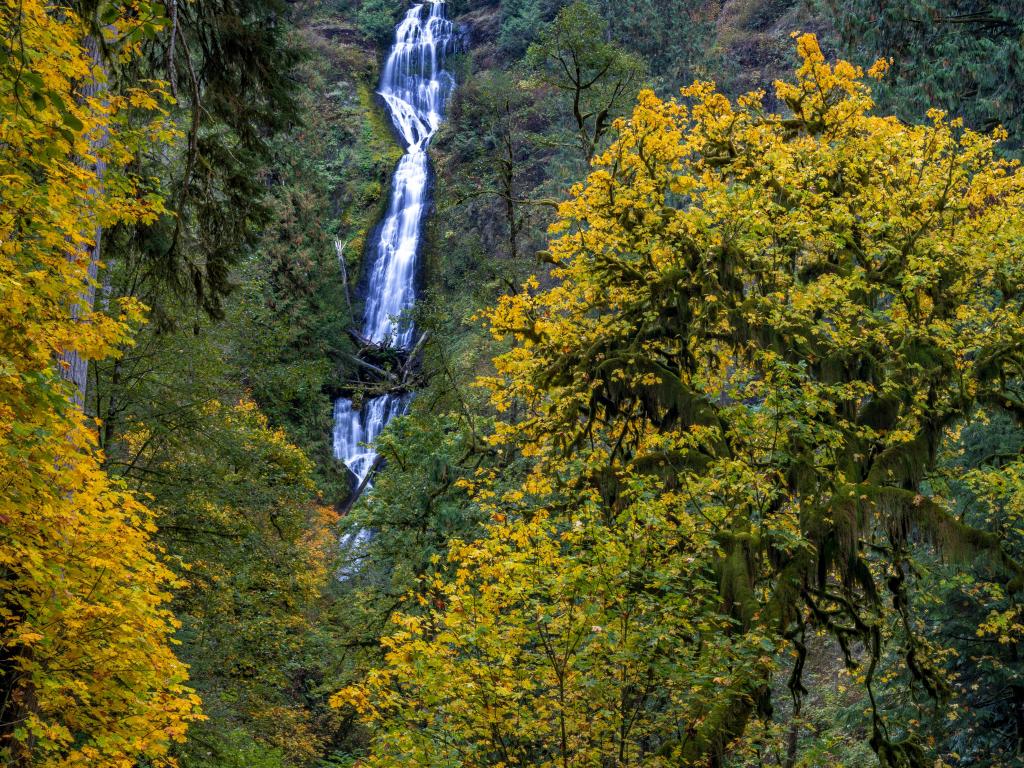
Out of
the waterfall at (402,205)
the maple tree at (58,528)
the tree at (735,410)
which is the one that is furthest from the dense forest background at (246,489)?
the waterfall at (402,205)

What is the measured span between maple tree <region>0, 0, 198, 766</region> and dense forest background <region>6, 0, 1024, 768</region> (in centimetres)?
3

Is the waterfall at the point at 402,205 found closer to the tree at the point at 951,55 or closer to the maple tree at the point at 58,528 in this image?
the tree at the point at 951,55

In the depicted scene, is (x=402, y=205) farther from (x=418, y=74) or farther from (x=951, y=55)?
(x=951, y=55)

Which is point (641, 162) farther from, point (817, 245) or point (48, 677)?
point (48, 677)

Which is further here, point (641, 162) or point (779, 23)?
point (779, 23)

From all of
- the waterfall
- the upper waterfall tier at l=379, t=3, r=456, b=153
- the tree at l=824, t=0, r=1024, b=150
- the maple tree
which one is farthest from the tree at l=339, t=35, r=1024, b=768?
the upper waterfall tier at l=379, t=3, r=456, b=153

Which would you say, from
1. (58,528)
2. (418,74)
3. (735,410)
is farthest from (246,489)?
(418,74)

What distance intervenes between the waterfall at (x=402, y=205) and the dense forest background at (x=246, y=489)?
718cm

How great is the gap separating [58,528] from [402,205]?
4375 centimetres

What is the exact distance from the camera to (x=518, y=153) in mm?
50500

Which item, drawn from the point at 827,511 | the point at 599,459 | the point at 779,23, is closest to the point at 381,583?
the point at 599,459

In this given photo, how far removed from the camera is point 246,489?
48.8ft

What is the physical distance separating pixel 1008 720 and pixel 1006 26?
1410 centimetres

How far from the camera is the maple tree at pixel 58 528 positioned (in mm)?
5691
